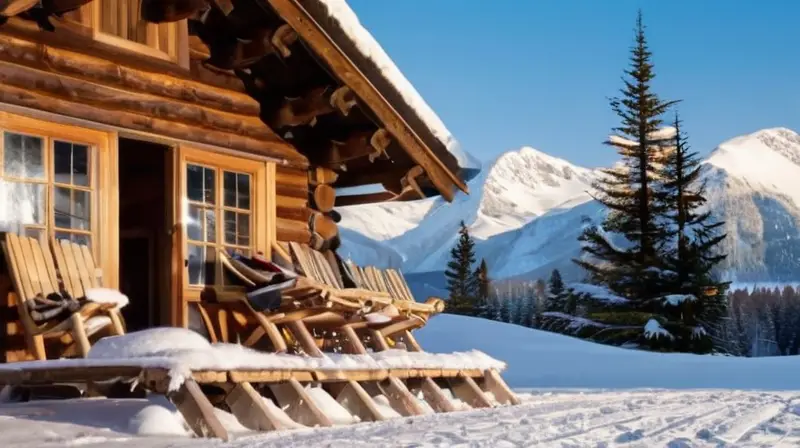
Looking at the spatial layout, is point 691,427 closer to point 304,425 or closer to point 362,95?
point 304,425

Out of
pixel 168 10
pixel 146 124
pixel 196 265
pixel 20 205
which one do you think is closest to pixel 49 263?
pixel 20 205

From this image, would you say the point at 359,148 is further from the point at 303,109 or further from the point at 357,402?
the point at 357,402

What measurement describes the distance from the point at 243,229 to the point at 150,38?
2.04 meters

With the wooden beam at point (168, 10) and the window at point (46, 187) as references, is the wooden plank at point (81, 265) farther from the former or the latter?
the wooden beam at point (168, 10)

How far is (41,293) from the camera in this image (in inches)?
317

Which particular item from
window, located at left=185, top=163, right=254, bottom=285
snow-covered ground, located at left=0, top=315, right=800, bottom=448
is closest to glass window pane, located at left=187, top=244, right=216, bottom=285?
window, located at left=185, top=163, right=254, bottom=285

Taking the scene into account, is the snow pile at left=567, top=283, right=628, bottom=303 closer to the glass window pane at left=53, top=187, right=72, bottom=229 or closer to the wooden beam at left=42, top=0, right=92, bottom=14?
the glass window pane at left=53, top=187, right=72, bottom=229

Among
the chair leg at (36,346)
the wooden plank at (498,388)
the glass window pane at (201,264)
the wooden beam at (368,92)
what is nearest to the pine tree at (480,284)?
the wooden beam at (368,92)

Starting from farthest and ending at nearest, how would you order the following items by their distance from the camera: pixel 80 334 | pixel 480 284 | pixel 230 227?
pixel 480 284 < pixel 230 227 < pixel 80 334

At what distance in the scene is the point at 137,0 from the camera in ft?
31.6

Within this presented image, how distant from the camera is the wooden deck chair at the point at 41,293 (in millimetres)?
7863

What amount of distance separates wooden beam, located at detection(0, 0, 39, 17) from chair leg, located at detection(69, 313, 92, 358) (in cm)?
224

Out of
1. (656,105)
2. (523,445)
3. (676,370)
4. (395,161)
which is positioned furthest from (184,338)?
(656,105)

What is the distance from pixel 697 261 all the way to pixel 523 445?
30091 millimetres
